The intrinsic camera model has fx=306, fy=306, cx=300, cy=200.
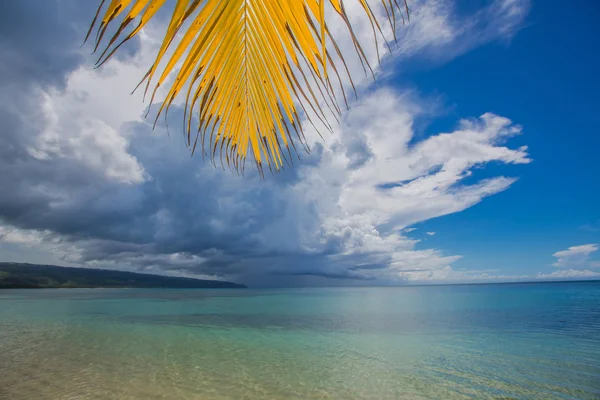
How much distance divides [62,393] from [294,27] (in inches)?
368

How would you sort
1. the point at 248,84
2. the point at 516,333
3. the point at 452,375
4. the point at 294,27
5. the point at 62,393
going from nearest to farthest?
1. the point at 294,27
2. the point at 248,84
3. the point at 62,393
4. the point at 452,375
5. the point at 516,333

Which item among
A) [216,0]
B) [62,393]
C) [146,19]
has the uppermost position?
[216,0]

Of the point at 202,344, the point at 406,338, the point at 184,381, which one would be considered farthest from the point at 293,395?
the point at 406,338

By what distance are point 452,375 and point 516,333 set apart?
1112 centimetres

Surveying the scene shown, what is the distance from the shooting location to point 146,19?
30.5 inches

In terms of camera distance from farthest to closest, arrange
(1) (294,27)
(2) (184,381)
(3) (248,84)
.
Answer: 1. (2) (184,381)
2. (3) (248,84)
3. (1) (294,27)

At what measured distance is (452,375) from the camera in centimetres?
895

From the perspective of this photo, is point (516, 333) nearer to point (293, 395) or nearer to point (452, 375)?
point (452, 375)

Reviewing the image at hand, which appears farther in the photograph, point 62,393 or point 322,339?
point 322,339

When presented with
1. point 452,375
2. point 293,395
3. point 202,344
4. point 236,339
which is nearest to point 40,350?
point 202,344

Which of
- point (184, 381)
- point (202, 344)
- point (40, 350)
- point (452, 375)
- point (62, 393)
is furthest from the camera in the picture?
point (202, 344)

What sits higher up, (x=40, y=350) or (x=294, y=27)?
(x=294, y=27)

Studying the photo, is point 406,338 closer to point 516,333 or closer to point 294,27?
point 516,333

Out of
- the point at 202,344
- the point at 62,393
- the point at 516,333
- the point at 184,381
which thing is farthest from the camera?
the point at 516,333
